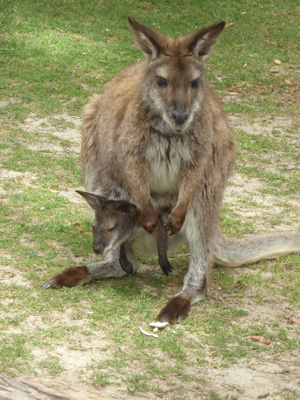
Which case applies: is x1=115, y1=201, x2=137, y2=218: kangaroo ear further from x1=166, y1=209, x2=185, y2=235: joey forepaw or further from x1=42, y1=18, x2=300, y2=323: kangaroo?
x1=166, y1=209, x2=185, y2=235: joey forepaw

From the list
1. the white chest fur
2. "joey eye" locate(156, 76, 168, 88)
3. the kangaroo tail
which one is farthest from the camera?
the kangaroo tail

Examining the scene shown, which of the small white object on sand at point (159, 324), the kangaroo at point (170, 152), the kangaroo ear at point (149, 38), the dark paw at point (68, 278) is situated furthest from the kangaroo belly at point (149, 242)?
the kangaroo ear at point (149, 38)

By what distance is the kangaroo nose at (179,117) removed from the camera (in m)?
4.05

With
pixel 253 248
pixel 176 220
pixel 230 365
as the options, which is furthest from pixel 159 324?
pixel 253 248

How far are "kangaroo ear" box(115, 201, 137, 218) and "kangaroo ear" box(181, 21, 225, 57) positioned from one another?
1.05 metres

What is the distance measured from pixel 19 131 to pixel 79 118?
74cm

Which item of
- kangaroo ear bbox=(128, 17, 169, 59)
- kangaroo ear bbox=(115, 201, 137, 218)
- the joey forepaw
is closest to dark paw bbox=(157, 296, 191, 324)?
the joey forepaw

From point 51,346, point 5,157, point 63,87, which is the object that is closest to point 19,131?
point 5,157

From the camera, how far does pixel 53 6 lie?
9.68 m

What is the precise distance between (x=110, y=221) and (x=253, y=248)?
1120 millimetres

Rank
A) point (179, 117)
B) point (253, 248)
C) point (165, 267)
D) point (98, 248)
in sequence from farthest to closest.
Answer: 1. point (253, 248)
2. point (165, 267)
3. point (98, 248)
4. point (179, 117)

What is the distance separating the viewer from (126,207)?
4.63 metres

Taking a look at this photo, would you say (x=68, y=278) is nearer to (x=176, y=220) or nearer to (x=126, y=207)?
(x=126, y=207)

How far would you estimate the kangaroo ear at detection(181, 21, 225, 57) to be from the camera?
424 centimetres
